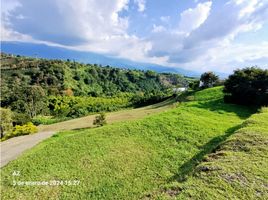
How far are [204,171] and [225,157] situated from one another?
1.63 m

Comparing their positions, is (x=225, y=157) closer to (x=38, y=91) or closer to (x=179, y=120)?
(x=179, y=120)

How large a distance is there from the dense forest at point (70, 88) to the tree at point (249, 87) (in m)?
23.5

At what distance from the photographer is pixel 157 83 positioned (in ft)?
382

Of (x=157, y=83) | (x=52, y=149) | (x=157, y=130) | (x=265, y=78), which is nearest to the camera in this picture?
(x=52, y=149)

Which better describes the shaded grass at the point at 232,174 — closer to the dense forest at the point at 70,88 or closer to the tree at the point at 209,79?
the tree at the point at 209,79

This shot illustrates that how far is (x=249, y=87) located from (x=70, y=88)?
61361 millimetres

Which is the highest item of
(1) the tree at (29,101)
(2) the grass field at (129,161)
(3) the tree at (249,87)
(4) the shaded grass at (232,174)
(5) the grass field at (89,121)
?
(3) the tree at (249,87)

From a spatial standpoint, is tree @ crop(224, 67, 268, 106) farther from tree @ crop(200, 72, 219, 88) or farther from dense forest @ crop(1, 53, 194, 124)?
dense forest @ crop(1, 53, 194, 124)

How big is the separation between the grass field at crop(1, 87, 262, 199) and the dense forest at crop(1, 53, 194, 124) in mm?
21620

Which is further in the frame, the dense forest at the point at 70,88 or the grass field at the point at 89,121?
the dense forest at the point at 70,88

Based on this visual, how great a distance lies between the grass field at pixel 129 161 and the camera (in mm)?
10016

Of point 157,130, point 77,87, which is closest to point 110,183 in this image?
point 157,130
